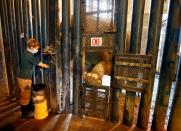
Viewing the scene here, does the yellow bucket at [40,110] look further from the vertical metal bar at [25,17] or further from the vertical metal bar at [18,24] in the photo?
the vertical metal bar at [25,17]

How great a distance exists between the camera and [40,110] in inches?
136

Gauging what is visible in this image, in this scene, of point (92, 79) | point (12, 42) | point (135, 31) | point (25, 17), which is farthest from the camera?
point (12, 42)

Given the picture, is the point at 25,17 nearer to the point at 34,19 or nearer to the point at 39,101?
the point at 34,19

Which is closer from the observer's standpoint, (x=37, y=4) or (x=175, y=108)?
(x=175, y=108)

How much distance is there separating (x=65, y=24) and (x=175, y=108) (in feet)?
8.77

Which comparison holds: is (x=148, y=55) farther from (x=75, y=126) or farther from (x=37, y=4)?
(x=37, y=4)

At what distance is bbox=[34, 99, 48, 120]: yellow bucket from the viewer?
11.2 feet

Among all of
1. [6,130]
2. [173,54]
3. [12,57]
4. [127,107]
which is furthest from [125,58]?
[12,57]

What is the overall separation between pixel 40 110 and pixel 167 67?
2811 millimetres

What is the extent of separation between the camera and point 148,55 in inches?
108

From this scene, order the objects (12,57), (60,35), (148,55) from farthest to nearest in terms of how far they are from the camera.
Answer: (12,57)
(60,35)
(148,55)

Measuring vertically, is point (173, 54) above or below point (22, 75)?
above

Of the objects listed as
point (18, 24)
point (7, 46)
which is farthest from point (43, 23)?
point (7, 46)

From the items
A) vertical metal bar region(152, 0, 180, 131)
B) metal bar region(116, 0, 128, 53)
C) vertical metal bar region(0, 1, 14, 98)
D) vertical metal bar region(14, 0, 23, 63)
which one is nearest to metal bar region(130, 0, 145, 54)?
metal bar region(116, 0, 128, 53)
